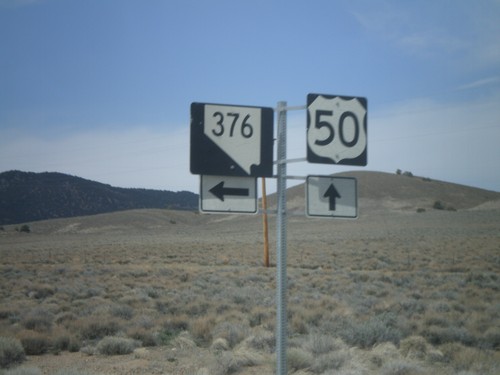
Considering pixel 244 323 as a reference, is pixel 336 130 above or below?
above

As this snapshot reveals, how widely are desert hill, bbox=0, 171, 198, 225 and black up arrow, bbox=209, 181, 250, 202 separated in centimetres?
10501

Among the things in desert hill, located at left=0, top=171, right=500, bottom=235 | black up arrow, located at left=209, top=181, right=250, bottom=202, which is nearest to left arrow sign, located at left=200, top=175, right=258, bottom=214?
black up arrow, located at left=209, top=181, right=250, bottom=202

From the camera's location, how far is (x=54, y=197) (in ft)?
365

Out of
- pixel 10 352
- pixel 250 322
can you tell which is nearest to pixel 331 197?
pixel 10 352

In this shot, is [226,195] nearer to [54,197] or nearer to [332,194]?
[332,194]

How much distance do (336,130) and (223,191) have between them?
120 centimetres

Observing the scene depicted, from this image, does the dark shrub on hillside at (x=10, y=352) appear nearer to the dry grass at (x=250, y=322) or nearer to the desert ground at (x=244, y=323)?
the desert ground at (x=244, y=323)

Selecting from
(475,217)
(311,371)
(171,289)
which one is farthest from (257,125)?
(475,217)

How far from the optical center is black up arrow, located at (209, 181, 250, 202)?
4.73 meters

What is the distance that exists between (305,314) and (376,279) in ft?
33.2

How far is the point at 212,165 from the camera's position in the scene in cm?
473

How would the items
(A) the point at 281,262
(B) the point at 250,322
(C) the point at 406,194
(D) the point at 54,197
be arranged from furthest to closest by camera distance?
(C) the point at 406,194, (D) the point at 54,197, (B) the point at 250,322, (A) the point at 281,262

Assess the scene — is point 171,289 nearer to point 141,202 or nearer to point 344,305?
point 344,305

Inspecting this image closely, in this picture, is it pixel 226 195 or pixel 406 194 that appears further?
pixel 406 194
